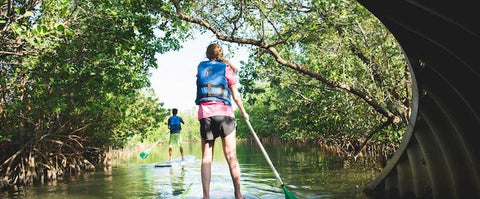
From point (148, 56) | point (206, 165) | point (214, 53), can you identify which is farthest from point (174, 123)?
point (206, 165)

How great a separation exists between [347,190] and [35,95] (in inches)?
325

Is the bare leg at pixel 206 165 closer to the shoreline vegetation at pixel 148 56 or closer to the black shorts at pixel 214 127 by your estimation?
the black shorts at pixel 214 127

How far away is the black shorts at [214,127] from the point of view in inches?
169

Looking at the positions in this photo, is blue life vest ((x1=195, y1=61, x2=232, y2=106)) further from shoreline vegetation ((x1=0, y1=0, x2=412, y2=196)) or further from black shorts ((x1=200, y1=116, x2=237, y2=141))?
shoreline vegetation ((x1=0, y1=0, x2=412, y2=196))

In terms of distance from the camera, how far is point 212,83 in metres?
4.32

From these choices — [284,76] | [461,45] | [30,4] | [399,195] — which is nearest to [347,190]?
[399,195]

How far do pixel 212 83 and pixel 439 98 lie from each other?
290 cm

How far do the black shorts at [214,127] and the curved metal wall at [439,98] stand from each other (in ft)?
6.10

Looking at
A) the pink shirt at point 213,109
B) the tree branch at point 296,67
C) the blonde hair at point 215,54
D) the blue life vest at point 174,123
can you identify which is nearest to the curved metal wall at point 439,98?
the blonde hair at point 215,54

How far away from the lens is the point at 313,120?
51.9ft

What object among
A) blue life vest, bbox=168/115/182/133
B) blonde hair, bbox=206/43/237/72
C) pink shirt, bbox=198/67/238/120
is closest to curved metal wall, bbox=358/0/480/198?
blonde hair, bbox=206/43/237/72

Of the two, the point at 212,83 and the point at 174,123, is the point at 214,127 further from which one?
the point at 174,123

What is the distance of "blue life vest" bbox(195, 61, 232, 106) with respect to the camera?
14.2 feet

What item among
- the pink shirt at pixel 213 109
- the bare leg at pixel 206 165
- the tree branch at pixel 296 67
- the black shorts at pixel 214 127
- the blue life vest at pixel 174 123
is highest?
the tree branch at pixel 296 67
